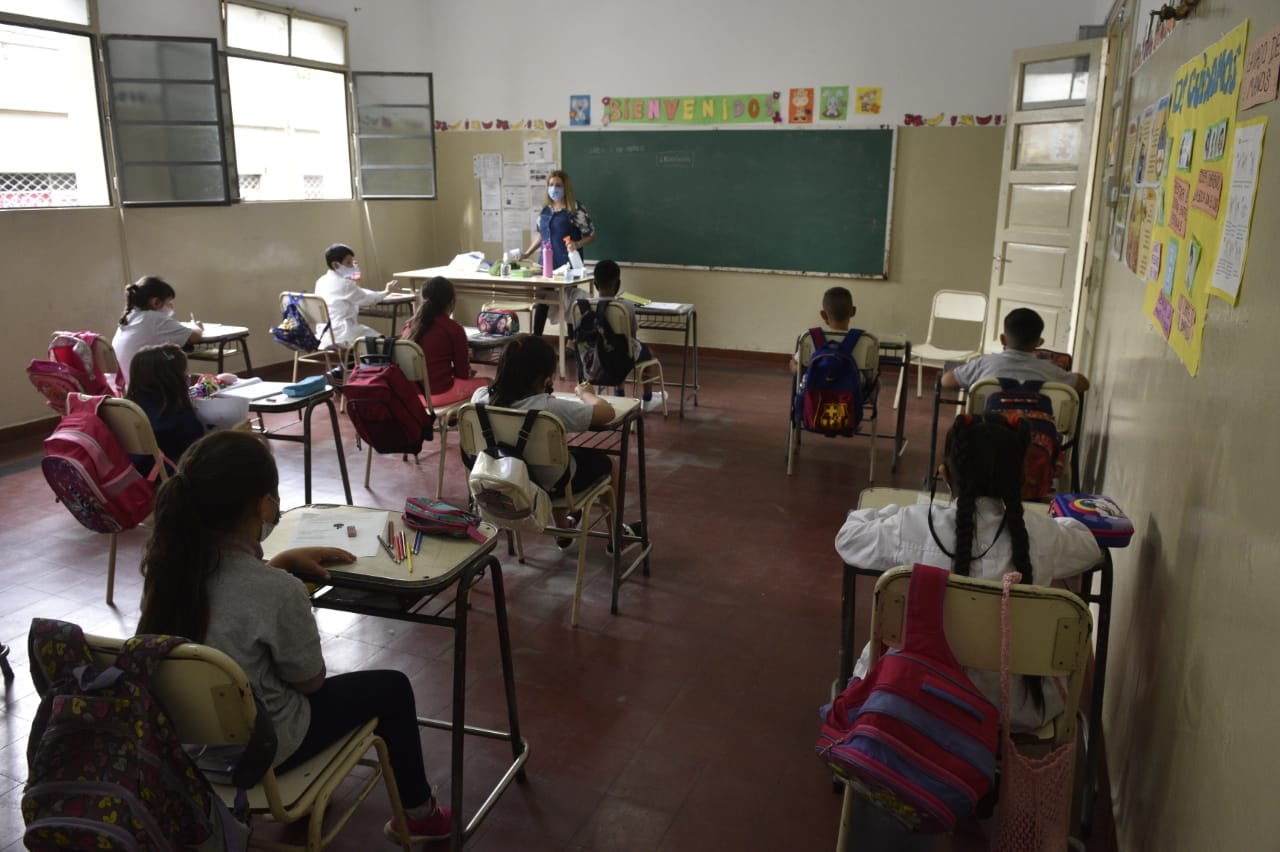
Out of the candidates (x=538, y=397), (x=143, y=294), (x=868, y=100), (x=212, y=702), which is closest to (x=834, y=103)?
(x=868, y=100)

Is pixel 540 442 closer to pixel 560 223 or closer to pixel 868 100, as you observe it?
pixel 560 223

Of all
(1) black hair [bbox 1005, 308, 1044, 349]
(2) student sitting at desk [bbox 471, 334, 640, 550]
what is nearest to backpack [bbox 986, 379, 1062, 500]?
(1) black hair [bbox 1005, 308, 1044, 349]

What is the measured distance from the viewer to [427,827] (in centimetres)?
206

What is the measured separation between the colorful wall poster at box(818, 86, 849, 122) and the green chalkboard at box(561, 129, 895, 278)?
0.38ft

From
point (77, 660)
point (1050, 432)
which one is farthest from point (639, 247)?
point (77, 660)

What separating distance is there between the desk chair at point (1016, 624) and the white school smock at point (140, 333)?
13.4 feet

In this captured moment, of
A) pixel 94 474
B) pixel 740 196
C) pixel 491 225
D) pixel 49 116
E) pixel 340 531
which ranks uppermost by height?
pixel 49 116

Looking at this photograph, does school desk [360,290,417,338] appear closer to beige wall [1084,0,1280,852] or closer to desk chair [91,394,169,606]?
desk chair [91,394,169,606]

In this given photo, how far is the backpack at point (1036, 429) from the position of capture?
9.39ft

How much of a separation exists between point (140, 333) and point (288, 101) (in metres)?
3.44

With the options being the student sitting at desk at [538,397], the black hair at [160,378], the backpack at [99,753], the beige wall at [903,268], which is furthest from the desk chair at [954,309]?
the backpack at [99,753]

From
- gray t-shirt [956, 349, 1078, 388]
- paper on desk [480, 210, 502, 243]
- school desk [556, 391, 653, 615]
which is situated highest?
paper on desk [480, 210, 502, 243]

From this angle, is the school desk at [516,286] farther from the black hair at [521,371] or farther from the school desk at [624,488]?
the black hair at [521,371]

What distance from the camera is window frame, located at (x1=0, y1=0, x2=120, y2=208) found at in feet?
17.2
